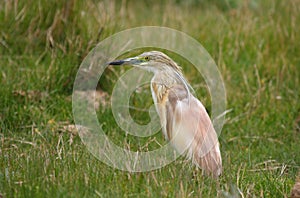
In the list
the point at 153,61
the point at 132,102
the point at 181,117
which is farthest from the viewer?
the point at 132,102

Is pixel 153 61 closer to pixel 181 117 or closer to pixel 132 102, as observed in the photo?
pixel 181 117

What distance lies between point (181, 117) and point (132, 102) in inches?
74.3

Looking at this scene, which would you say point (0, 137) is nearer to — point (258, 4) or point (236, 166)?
point (236, 166)

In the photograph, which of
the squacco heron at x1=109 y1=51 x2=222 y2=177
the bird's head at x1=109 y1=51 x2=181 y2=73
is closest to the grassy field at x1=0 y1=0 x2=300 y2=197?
the squacco heron at x1=109 y1=51 x2=222 y2=177

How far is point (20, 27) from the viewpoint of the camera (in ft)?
24.4

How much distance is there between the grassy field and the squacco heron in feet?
0.45

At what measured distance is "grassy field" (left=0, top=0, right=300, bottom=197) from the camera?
13.4 ft

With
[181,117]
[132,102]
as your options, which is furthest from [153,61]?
[132,102]

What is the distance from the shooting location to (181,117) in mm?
4844

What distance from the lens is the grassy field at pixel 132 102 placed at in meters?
4.08

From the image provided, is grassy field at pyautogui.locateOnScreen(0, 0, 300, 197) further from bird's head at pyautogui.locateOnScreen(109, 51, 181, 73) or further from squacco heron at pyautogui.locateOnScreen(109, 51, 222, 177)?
bird's head at pyautogui.locateOnScreen(109, 51, 181, 73)

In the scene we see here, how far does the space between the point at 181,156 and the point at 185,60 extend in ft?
9.52

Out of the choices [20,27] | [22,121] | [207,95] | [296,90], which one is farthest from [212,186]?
[20,27]

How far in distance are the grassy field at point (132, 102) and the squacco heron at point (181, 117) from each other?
0.45 feet
